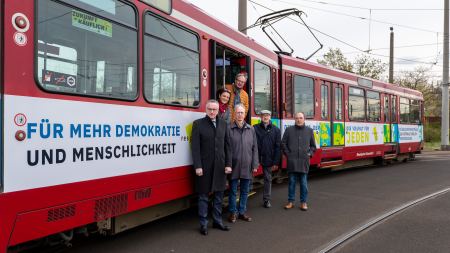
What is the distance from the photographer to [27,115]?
10.4 ft

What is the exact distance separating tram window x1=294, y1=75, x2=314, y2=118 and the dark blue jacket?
2.78 meters

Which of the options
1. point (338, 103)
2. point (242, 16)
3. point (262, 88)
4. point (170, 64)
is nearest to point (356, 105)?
point (338, 103)

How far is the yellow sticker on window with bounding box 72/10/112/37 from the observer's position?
366 cm

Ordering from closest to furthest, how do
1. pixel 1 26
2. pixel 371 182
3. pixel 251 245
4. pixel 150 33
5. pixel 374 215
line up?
1. pixel 1 26
2. pixel 150 33
3. pixel 251 245
4. pixel 374 215
5. pixel 371 182

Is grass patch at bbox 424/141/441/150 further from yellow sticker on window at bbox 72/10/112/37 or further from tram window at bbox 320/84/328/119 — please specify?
yellow sticker on window at bbox 72/10/112/37

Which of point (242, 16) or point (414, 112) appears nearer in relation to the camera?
point (242, 16)

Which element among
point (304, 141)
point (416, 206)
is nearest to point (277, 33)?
point (304, 141)

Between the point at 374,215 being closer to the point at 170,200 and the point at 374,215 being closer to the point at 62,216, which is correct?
the point at 170,200

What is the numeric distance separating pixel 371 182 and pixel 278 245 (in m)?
6.05

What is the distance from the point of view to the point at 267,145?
7.09 metres

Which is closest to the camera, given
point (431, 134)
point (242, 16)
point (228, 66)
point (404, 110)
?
point (228, 66)

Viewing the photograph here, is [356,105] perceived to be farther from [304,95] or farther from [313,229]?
[313,229]

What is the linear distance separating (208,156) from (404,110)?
505 inches

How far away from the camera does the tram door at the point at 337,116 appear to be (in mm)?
11234
